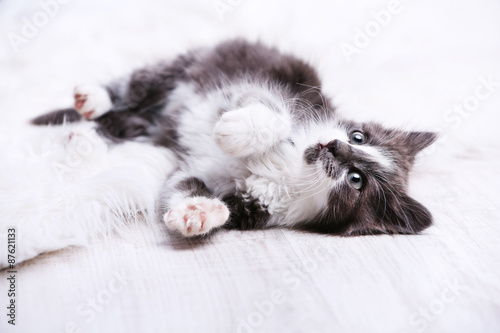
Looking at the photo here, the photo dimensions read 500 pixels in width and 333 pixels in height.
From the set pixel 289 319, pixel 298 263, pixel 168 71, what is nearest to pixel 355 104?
pixel 168 71

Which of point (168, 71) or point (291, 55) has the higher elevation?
point (291, 55)

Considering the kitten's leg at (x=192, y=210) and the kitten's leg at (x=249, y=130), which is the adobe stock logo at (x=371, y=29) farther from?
the kitten's leg at (x=192, y=210)

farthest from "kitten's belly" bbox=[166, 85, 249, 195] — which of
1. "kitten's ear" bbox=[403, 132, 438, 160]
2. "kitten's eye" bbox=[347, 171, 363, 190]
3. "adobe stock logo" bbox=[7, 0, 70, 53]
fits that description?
"adobe stock logo" bbox=[7, 0, 70, 53]

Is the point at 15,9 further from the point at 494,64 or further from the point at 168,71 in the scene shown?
the point at 494,64

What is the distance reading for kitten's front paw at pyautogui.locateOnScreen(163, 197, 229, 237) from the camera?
1468mm

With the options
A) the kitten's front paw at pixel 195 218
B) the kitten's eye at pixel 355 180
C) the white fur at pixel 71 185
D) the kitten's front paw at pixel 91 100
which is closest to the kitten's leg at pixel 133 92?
the kitten's front paw at pixel 91 100

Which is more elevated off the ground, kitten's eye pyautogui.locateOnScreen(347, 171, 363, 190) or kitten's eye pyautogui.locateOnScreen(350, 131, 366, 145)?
kitten's eye pyautogui.locateOnScreen(350, 131, 366, 145)

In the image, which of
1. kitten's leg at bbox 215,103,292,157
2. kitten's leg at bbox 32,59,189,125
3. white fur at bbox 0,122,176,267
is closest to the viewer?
white fur at bbox 0,122,176,267

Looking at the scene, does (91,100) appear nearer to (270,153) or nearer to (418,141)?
(270,153)

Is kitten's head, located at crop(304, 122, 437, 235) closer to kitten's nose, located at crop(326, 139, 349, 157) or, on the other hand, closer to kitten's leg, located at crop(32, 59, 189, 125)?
kitten's nose, located at crop(326, 139, 349, 157)

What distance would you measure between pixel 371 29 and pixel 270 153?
1.47 meters

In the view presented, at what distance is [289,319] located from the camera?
1206mm

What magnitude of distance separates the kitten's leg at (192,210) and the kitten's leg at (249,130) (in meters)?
0.21

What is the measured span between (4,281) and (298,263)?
860mm
